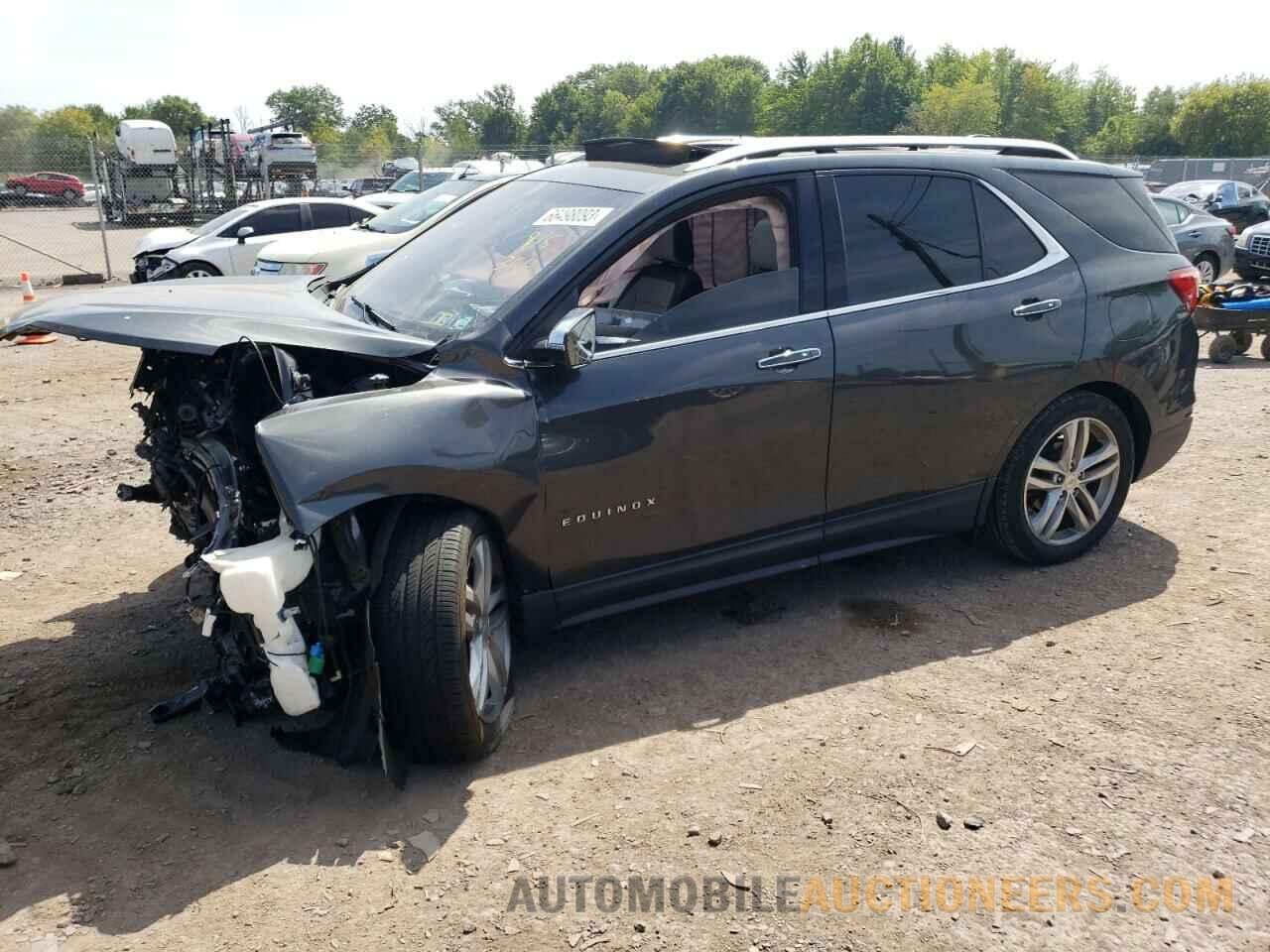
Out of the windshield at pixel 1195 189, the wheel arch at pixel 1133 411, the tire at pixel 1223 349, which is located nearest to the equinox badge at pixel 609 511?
the wheel arch at pixel 1133 411

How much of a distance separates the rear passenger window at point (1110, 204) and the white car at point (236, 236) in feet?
35.7

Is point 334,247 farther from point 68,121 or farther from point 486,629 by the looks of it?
point 68,121

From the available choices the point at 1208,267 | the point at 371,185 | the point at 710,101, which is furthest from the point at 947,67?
the point at 1208,267

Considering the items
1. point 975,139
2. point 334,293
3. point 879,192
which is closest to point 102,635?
point 334,293

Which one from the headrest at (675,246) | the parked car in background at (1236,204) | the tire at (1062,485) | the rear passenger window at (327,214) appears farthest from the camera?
the parked car in background at (1236,204)

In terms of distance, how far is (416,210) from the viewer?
12.4 metres

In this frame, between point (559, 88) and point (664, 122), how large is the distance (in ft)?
59.8

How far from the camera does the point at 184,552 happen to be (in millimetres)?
5152

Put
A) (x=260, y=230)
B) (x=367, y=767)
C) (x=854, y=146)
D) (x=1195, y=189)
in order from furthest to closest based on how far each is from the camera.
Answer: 1. (x=1195, y=189)
2. (x=260, y=230)
3. (x=854, y=146)
4. (x=367, y=767)

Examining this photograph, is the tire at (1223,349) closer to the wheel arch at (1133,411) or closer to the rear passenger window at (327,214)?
the wheel arch at (1133,411)

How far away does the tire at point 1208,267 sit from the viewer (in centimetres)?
1565

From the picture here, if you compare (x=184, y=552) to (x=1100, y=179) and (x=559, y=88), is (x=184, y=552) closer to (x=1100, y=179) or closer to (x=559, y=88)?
(x=1100, y=179)

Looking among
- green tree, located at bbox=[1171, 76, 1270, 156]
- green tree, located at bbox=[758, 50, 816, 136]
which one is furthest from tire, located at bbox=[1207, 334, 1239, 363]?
green tree, located at bbox=[758, 50, 816, 136]

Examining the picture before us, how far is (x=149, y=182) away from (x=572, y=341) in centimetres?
3356
